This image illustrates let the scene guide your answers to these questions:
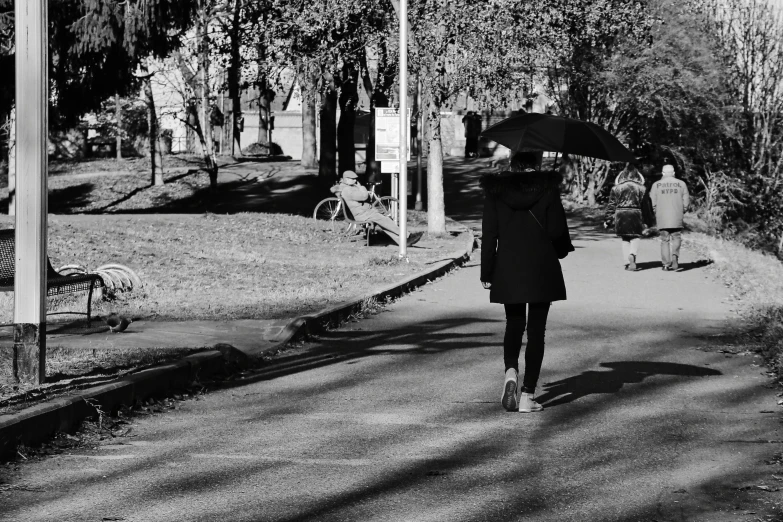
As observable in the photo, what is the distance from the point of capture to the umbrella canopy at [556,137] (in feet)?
26.0

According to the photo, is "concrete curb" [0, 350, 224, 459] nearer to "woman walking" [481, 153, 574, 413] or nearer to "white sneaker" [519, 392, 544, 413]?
"woman walking" [481, 153, 574, 413]

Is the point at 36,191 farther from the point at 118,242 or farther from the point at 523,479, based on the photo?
the point at 118,242

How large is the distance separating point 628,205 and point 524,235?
12159 mm

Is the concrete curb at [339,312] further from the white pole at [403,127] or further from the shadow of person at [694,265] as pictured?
the shadow of person at [694,265]

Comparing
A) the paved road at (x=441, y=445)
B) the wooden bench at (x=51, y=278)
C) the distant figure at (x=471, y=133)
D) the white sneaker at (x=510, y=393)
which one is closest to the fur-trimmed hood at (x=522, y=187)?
the white sneaker at (x=510, y=393)

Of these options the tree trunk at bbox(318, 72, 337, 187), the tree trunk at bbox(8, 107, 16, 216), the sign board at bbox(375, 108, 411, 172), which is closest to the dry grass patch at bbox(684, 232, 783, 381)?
the sign board at bbox(375, 108, 411, 172)

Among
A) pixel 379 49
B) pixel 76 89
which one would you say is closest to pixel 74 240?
pixel 76 89

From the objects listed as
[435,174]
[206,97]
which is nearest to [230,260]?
[435,174]

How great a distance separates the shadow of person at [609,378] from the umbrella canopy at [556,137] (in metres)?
1.80

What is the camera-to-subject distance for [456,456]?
6578mm

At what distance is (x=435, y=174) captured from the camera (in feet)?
82.3

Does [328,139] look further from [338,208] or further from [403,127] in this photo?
[403,127]

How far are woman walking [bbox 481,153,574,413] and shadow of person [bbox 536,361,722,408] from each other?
504mm

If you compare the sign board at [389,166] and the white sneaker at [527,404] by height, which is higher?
the sign board at [389,166]
